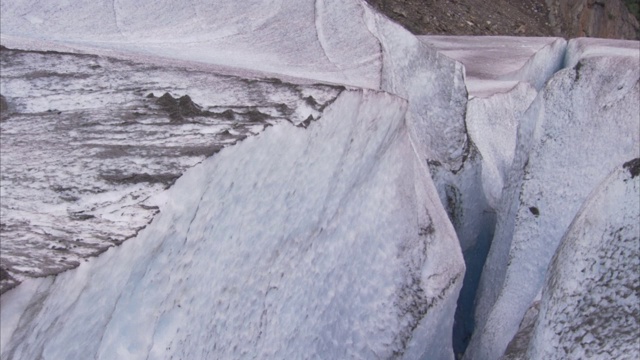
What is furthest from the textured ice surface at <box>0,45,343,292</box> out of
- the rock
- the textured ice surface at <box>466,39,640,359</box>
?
the rock

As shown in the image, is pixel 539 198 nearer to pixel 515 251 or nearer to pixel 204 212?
pixel 515 251

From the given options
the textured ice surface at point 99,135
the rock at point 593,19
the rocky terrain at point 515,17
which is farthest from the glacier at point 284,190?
Answer: the rock at point 593,19

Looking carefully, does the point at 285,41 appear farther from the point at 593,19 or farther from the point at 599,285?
the point at 593,19

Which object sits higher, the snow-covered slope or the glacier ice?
the snow-covered slope

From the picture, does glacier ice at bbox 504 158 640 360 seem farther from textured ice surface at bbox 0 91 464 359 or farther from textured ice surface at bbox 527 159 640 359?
textured ice surface at bbox 0 91 464 359

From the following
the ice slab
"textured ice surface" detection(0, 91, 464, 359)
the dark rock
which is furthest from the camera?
the ice slab

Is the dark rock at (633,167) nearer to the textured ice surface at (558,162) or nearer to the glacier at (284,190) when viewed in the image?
the glacier at (284,190)

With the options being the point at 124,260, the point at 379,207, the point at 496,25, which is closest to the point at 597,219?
the point at 379,207
